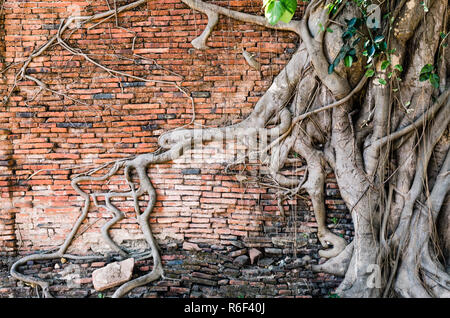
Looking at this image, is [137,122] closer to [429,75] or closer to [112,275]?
[112,275]

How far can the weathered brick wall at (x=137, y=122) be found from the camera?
11.4 ft

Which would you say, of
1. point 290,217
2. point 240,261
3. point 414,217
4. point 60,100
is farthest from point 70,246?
point 414,217

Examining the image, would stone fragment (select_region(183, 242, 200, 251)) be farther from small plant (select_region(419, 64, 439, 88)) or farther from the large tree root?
small plant (select_region(419, 64, 439, 88))

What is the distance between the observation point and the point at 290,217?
3.49 metres

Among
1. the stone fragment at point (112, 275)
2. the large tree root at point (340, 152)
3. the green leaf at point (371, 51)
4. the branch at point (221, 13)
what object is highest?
the branch at point (221, 13)

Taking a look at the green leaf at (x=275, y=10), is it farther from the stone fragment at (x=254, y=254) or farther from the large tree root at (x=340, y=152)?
the stone fragment at (x=254, y=254)

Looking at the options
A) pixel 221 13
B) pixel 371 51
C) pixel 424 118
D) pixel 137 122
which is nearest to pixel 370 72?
pixel 371 51

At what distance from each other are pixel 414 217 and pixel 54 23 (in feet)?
12.9

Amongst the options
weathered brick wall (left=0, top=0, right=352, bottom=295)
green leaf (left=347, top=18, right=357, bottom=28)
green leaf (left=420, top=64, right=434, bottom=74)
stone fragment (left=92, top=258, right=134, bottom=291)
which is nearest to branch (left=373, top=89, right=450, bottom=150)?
green leaf (left=420, top=64, right=434, bottom=74)

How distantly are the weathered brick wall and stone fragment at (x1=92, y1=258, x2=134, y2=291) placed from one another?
283 mm

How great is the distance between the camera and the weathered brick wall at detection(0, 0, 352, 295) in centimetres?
347

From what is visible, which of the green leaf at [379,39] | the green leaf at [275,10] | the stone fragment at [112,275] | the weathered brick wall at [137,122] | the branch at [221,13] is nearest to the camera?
the green leaf at [275,10]

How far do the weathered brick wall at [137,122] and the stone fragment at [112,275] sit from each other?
283 mm

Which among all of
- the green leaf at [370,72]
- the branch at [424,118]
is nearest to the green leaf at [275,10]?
the green leaf at [370,72]
